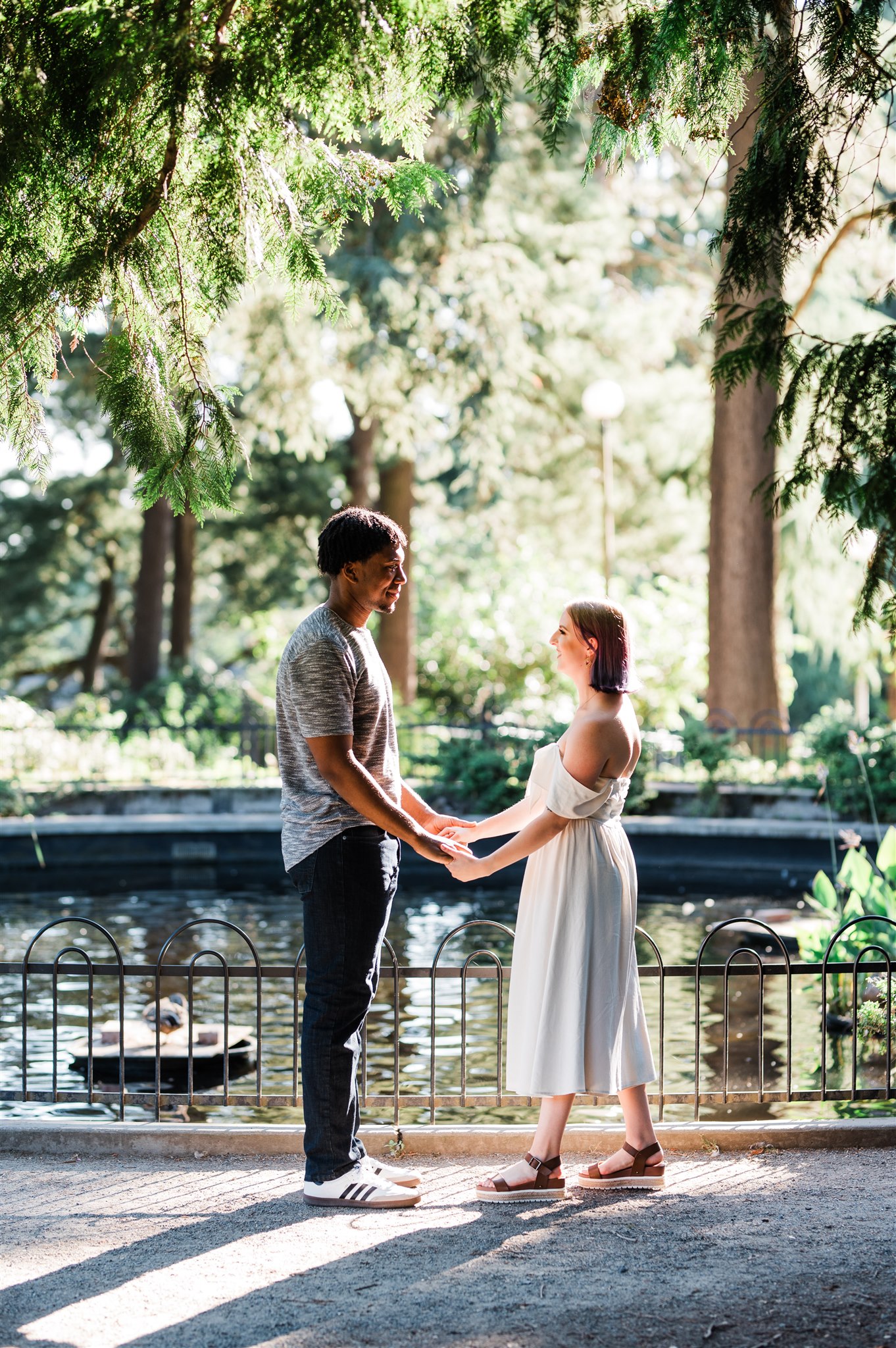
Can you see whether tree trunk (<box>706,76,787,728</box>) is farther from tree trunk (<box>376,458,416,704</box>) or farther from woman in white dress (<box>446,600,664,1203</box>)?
woman in white dress (<box>446,600,664,1203</box>)

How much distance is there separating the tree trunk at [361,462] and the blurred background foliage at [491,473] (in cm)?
5

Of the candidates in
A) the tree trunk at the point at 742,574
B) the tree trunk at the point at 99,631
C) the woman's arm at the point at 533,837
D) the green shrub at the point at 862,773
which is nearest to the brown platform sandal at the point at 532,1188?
the woman's arm at the point at 533,837

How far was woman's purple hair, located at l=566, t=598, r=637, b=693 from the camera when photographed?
14.0ft

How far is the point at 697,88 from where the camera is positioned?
14.2ft

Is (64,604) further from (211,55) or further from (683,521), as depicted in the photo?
(211,55)

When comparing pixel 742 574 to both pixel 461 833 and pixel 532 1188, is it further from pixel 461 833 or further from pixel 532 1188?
pixel 532 1188

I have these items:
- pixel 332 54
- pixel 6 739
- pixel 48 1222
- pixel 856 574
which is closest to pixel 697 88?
pixel 332 54

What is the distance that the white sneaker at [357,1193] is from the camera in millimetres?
4258

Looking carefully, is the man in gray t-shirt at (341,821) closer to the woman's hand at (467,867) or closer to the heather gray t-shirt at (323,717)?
the heather gray t-shirt at (323,717)

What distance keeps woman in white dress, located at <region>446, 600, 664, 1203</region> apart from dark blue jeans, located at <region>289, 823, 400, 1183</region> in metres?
0.35

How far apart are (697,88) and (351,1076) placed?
3.29 m

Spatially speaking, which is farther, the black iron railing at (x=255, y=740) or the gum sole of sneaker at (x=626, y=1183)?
the black iron railing at (x=255, y=740)

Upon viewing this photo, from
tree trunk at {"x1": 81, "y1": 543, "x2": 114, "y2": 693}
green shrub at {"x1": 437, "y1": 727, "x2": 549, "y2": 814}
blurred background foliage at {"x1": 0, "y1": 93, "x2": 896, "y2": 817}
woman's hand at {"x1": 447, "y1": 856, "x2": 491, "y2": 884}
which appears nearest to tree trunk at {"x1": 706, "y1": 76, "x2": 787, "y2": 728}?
blurred background foliage at {"x1": 0, "y1": 93, "x2": 896, "y2": 817}

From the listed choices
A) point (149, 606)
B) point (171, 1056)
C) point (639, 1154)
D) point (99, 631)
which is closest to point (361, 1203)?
point (639, 1154)
